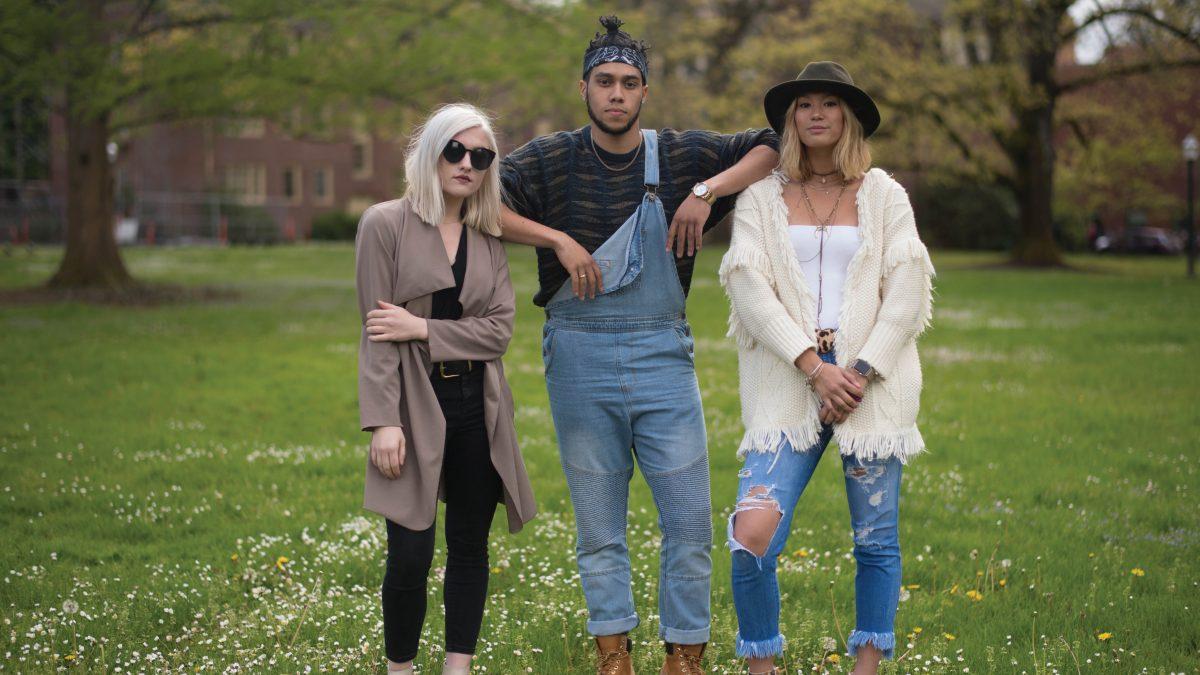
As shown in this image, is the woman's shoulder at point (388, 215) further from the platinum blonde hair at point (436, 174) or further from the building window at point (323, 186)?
the building window at point (323, 186)

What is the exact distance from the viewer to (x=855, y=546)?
4.22 m

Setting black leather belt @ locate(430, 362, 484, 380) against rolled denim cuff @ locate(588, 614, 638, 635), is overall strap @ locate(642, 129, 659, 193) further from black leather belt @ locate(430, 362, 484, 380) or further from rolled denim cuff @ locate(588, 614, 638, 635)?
rolled denim cuff @ locate(588, 614, 638, 635)

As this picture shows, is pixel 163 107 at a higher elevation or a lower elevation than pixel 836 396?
higher

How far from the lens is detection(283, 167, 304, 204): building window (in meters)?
60.2

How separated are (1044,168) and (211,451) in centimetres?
2895

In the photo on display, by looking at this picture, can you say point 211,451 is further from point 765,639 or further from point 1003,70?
point 1003,70

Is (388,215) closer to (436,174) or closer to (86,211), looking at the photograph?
(436,174)

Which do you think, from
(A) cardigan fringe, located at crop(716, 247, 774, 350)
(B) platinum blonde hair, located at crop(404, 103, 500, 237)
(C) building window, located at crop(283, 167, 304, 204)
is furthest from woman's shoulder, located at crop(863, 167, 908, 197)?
(C) building window, located at crop(283, 167, 304, 204)

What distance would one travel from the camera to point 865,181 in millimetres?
4289

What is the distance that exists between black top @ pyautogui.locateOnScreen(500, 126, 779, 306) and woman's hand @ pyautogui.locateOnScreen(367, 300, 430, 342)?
0.56 meters

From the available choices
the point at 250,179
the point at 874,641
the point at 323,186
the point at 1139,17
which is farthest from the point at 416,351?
the point at 323,186

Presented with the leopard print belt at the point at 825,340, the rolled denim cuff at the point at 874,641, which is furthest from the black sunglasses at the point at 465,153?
the rolled denim cuff at the point at 874,641

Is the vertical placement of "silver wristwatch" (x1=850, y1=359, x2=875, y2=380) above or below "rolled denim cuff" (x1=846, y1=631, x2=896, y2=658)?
→ above

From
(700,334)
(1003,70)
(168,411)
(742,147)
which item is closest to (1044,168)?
(1003,70)
